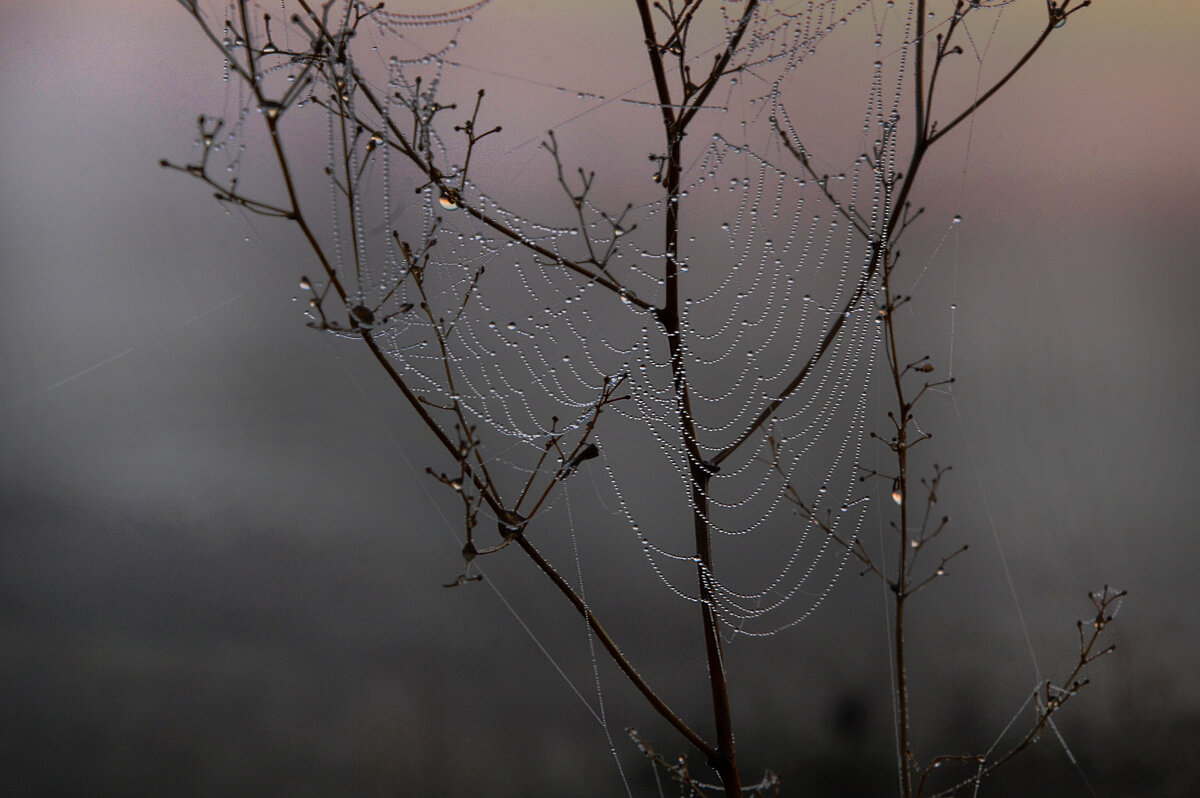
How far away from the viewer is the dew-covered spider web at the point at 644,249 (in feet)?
3.29

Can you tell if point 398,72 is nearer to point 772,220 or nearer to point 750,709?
point 772,220

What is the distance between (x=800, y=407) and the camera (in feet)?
3.89

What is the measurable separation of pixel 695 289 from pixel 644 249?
10cm

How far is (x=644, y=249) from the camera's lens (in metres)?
1.06

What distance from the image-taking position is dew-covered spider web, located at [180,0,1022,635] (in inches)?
39.5

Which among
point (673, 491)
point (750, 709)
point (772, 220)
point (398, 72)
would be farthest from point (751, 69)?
point (750, 709)

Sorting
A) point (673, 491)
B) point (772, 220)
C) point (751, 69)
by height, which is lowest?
point (673, 491)

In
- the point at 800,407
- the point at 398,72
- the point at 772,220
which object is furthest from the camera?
the point at 800,407

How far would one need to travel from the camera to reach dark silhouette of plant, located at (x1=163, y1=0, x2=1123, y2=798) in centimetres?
94

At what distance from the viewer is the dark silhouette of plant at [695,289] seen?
0.94 m

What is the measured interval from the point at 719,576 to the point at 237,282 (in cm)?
75

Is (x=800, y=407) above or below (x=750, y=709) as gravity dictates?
above

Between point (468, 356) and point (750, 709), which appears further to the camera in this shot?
point (750, 709)

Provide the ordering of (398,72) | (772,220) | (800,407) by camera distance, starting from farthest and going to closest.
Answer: (800,407), (772,220), (398,72)
